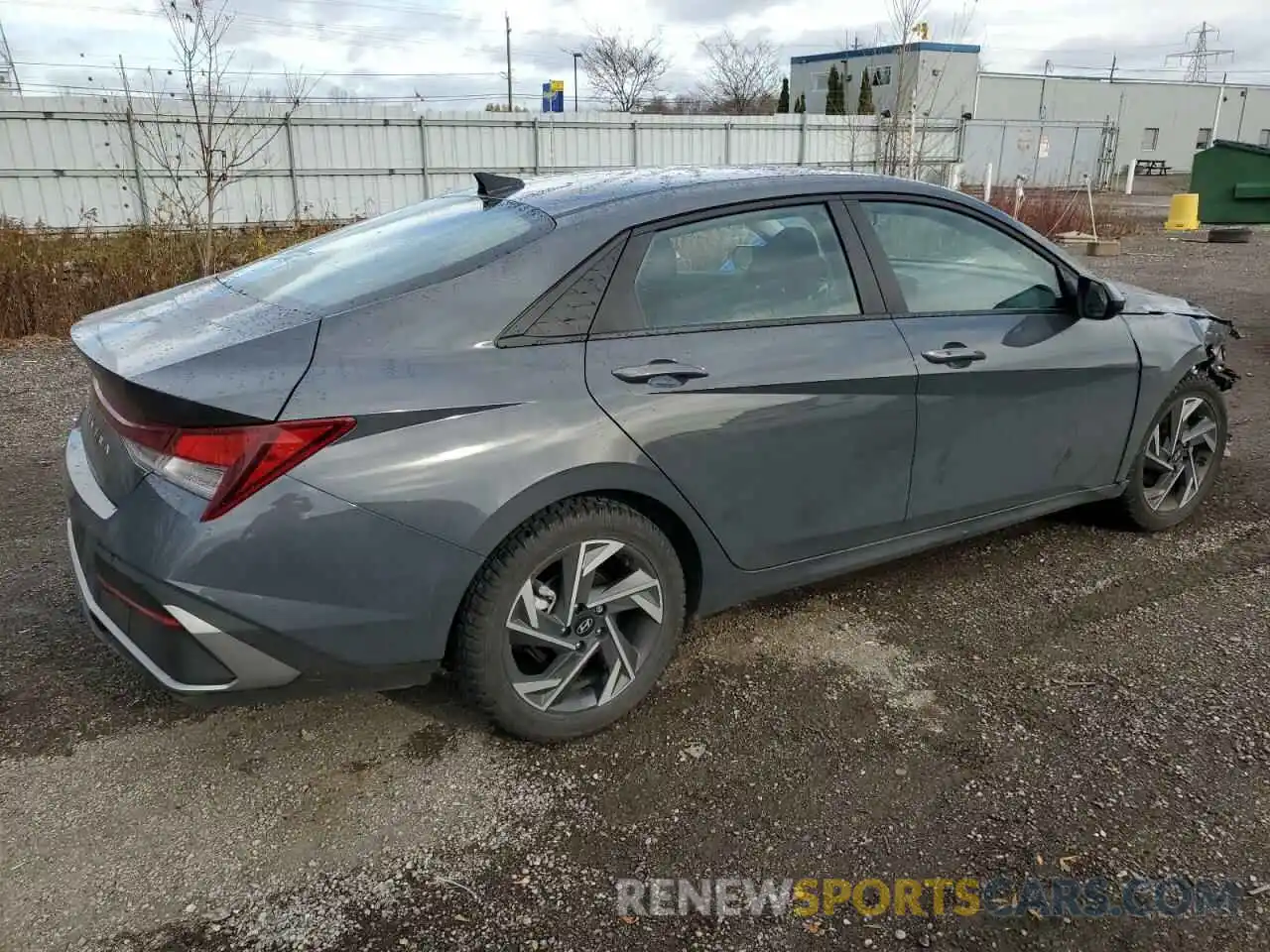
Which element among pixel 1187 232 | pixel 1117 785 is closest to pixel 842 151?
pixel 1187 232

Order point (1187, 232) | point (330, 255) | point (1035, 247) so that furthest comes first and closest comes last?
1. point (1187, 232)
2. point (1035, 247)
3. point (330, 255)

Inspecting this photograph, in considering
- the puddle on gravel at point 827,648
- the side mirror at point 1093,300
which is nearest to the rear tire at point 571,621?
the puddle on gravel at point 827,648

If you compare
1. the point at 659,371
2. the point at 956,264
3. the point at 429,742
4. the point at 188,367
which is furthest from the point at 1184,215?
the point at 188,367

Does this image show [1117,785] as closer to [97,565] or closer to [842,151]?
[97,565]

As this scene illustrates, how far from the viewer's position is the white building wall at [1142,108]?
1935 inches

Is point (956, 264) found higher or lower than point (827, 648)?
higher

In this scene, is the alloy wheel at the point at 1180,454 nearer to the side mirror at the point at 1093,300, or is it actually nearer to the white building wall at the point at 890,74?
the side mirror at the point at 1093,300

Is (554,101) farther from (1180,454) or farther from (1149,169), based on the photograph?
(1180,454)

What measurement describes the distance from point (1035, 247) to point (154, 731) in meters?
3.53

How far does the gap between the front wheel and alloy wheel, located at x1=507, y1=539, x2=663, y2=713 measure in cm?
256

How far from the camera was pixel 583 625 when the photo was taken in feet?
9.12

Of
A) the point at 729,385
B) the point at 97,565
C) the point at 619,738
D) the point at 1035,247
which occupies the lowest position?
the point at 619,738

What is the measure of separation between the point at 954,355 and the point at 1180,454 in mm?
1759

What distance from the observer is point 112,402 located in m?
2.53
